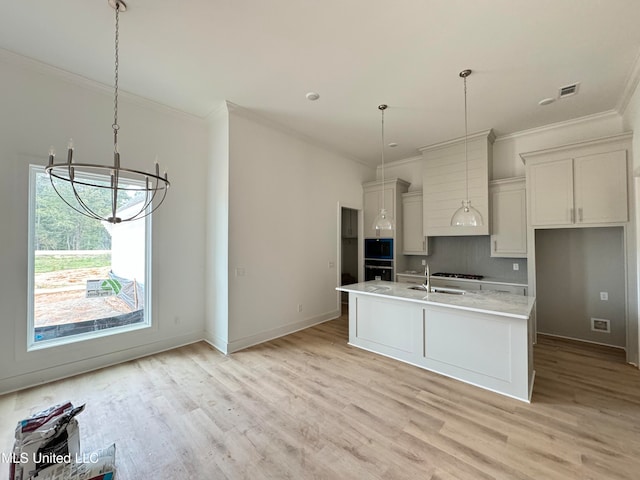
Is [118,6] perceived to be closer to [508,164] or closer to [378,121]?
[378,121]

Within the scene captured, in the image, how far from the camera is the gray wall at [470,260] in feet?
14.7

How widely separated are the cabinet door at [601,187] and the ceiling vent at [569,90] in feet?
2.71

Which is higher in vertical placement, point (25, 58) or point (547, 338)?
point (25, 58)

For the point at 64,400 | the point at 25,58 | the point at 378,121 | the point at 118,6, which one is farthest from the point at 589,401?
the point at 25,58

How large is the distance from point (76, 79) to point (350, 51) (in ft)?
9.91

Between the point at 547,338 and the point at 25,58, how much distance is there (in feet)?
24.1

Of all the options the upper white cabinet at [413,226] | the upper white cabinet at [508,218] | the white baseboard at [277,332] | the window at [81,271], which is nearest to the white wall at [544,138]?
the upper white cabinet at [508,218]

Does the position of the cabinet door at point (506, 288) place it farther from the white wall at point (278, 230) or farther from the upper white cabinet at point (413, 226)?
the white wall at point (278, 230)

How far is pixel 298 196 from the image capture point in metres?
4.50

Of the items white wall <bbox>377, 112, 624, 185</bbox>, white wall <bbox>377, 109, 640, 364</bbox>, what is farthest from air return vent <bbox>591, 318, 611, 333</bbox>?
white wall <bbox>377, 112, 624, 185</bbox>

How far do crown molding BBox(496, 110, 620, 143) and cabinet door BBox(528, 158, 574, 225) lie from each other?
2.94ft

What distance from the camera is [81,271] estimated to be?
315cm

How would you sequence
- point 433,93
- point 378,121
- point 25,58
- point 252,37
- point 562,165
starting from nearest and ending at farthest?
point 252,37 → point 25,58 → point 433,93 → point 562,165 → point 378,121

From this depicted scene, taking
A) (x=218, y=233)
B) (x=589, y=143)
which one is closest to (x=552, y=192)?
(x=589, y=143)
